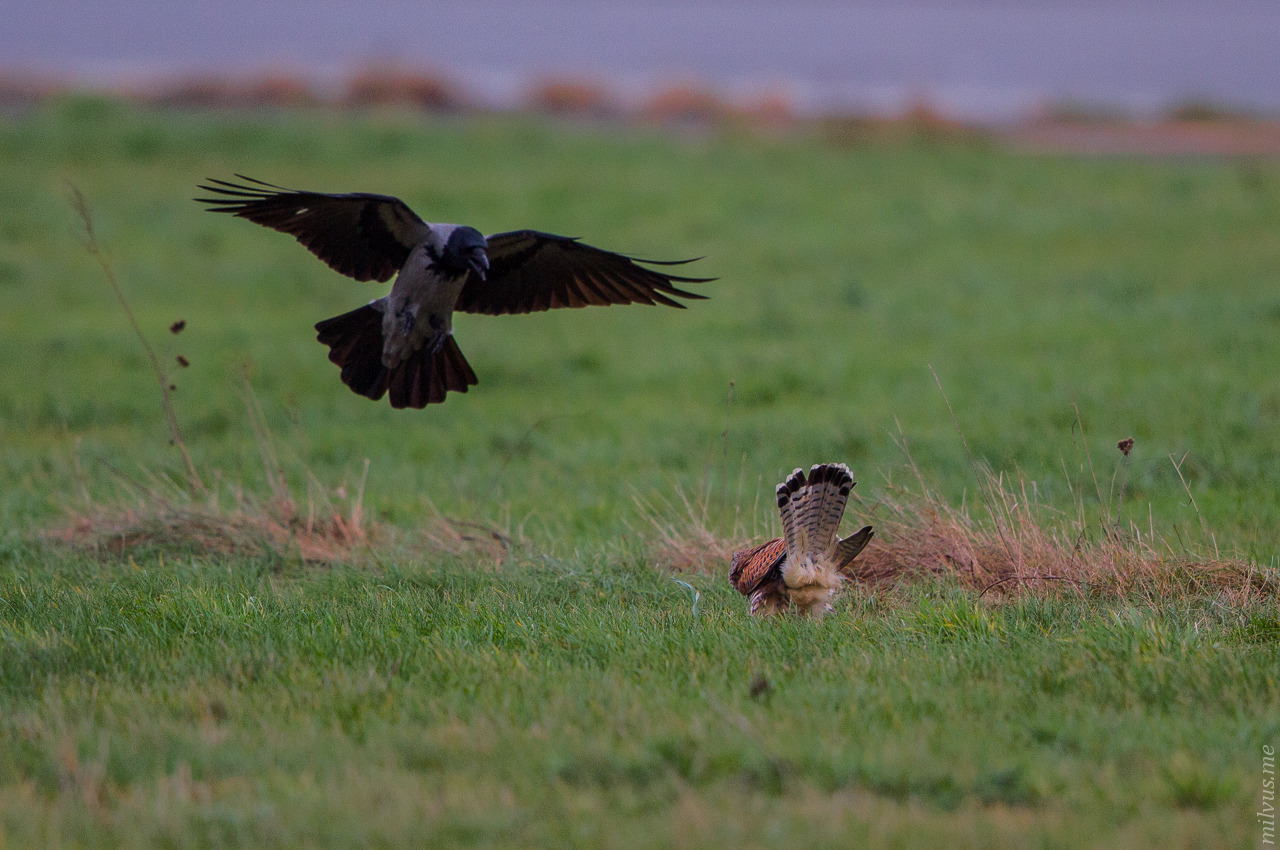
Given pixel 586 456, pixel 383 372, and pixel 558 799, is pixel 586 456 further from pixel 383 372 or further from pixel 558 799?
pixel 558 799

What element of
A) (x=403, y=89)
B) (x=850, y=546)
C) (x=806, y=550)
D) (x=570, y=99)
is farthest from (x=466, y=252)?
(x=403, y=89)

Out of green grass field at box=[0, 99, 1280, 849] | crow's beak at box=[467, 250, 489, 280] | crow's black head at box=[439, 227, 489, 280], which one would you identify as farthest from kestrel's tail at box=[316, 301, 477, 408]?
green grass field at box=[0, 99, 1280, 849]

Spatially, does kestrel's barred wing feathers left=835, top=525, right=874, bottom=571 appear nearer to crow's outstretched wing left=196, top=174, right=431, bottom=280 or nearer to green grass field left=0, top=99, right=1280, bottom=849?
green grass field left=0, top=99, right=1280, bottom=849

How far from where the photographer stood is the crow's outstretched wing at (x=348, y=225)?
19.0 feet

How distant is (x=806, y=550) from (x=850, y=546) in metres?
0.33

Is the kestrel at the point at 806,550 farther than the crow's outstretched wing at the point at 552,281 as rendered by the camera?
No

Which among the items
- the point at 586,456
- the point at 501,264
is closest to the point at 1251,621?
the point at 501,264

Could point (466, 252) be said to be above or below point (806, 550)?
above

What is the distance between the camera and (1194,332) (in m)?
12.4

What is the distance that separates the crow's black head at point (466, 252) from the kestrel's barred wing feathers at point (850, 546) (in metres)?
2.01

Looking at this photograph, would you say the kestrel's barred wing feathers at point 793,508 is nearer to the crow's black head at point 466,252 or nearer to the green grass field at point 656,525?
the green grass field at point 656,525

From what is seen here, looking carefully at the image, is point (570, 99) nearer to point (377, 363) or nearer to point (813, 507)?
point (377, 363)

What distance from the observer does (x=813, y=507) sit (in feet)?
17.7

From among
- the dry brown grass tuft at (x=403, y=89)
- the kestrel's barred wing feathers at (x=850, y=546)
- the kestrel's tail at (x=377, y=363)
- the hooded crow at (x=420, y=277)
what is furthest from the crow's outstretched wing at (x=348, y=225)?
the dry brown grass tuft at (x=403, y=89)
